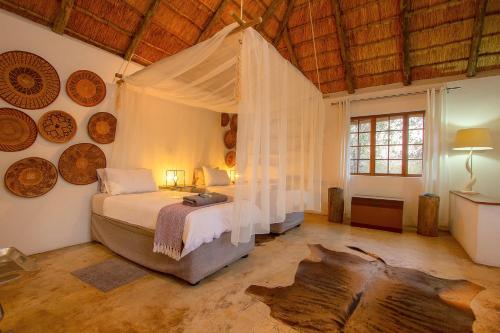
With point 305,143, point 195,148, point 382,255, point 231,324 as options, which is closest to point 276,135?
point 305,143

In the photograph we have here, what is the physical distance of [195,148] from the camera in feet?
15.3

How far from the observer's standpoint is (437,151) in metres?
3.92

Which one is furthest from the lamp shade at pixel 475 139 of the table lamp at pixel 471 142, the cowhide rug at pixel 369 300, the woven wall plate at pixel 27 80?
the woven wall plate at pixel 27 80

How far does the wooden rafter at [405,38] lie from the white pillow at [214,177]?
384cm

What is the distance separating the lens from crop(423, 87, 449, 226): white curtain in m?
3.92

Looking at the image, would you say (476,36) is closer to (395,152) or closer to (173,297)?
(395,152)

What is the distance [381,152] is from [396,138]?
0.37m

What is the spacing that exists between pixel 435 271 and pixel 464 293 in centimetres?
45

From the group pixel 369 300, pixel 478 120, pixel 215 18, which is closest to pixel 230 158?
pixel 215 18

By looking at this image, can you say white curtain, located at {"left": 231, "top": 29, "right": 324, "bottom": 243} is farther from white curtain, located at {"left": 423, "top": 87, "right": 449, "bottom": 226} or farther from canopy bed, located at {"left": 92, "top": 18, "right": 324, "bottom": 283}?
white curtain, located at {"left": 423, "top": 87, "right": 449, "bottom": 226}

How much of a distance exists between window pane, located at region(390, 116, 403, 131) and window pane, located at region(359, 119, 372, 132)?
0.38 metres

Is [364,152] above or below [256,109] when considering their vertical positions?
below

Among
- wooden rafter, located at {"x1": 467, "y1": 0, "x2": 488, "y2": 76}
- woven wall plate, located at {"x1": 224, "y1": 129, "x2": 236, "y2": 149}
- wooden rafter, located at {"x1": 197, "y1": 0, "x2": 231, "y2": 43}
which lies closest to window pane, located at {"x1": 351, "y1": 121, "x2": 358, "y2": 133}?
wooden rafter, located at {"x1": 467, "y1": 0, "x2": 488, "y2": 76}

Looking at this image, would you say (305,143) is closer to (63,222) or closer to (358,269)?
(358,269)
